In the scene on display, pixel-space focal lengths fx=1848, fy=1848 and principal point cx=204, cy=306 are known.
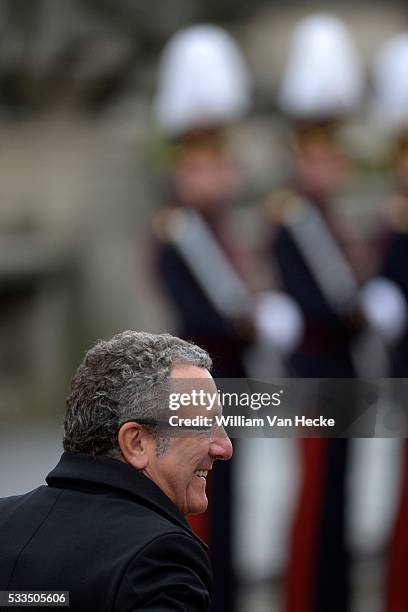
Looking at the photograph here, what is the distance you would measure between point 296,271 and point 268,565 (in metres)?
0.73

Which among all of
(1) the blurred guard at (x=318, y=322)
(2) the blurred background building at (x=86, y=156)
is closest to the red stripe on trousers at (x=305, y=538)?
(1) the blurred guard at (x=318, y=322)

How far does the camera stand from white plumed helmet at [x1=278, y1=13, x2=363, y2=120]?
15.9 ft

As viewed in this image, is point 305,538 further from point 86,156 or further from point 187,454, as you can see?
point 86,156

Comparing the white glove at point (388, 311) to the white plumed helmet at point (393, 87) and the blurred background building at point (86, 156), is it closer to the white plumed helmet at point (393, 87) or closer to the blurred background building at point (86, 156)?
the white plumed helmet at point (393, 87)

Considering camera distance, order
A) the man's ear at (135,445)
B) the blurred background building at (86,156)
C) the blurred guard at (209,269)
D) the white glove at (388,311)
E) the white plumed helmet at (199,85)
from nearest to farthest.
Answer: the man's ear at (135,445), the blurred guard at (209,269), the white glove at (388,311), the white plumed helmet at (199,85), the blurred background building at (86,156)

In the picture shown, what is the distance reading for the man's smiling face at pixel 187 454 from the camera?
2.01 m

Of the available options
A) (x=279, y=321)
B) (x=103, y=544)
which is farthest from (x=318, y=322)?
(x=103, y=544)

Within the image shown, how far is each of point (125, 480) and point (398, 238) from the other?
2.63 meters

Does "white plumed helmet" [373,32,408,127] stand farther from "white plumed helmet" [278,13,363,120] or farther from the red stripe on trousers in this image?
the red stripe on trousers

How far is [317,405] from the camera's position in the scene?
7.19 ft

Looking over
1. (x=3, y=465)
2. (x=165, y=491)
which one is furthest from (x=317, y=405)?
(x=3, y=465)

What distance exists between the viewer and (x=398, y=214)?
4.61 metres

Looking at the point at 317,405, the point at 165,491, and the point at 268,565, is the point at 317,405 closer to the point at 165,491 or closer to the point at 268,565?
the point at 165,491

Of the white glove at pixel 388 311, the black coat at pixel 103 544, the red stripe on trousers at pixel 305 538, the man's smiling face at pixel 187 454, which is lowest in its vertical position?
the black coat at pixel 103 544
